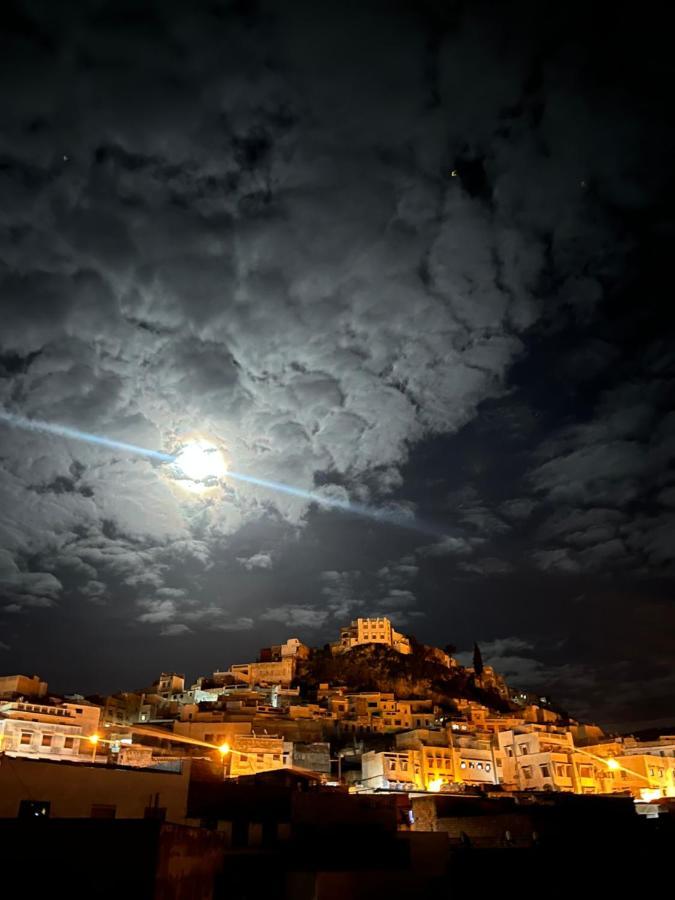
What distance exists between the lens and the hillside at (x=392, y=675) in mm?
107750

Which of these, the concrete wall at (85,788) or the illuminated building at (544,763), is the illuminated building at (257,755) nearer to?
the illuminated building at (544,763)

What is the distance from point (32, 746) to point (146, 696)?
139 feet

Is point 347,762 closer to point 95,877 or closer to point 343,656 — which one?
point 343,656

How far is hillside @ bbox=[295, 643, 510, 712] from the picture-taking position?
107750 mm

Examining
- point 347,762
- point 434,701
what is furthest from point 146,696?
point 434,701

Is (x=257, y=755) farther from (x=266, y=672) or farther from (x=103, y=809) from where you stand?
(x=266, y=672)

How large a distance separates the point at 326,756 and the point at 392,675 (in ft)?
171

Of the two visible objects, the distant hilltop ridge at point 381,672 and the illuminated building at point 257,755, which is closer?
the illuminated building at point 257,755

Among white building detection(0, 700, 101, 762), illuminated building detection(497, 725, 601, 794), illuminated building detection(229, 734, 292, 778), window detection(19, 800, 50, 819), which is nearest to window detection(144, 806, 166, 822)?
window detection(19, 800, 50, 819)

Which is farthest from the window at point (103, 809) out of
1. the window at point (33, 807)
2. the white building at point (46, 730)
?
the white building at point (46, 730)

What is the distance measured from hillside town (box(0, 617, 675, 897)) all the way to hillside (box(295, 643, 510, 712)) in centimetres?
36

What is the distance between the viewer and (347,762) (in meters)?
66.7

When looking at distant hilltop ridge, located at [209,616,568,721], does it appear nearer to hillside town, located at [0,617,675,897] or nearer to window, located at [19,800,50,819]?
hillside town, located at [0,617,675,897]

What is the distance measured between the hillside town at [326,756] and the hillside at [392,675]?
357 mm
